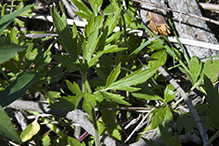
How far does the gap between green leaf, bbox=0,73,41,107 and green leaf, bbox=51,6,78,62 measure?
25 centimetres

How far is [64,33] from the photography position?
1212mm

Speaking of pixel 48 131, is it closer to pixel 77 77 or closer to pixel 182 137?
pixel 77 77

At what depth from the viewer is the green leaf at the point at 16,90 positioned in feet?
3.43

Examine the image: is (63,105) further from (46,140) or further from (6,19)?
(46,140)

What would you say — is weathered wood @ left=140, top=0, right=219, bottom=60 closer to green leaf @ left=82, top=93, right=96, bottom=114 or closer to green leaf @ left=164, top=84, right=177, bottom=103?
green leaf @ left=164, top=84, right=177, bottom=103

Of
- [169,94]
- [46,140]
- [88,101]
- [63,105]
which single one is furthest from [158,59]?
[46,140]

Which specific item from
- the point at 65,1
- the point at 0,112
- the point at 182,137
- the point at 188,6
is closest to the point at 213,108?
the point at 182,137

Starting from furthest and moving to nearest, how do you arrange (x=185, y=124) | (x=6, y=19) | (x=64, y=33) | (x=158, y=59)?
(x=158, y=59), (x=185, y=124), (x=64, y=33), (x=6, y=19)

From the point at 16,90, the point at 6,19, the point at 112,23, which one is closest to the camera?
the point at 6,19

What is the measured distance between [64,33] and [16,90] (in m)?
0.40

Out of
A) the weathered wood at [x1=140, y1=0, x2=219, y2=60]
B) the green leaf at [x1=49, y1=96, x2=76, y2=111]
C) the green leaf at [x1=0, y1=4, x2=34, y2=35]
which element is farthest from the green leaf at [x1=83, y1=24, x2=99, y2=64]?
the weathered wood at [x1=140, y1=0, x2=219, y2=60]

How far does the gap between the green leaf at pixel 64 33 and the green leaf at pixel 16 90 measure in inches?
10.0

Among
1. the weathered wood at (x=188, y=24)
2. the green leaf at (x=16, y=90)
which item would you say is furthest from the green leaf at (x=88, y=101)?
the weathered wood at (x=188, y=24)

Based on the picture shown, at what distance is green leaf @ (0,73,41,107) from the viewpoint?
1045mm
